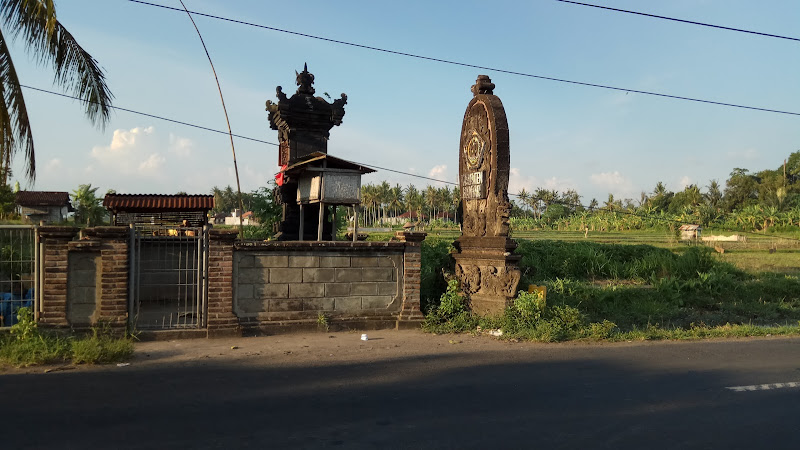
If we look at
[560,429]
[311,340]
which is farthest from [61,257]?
[560,429]

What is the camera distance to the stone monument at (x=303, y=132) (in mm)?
14953

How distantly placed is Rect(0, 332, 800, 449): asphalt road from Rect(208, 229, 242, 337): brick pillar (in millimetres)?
1173

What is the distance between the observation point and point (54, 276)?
809cm

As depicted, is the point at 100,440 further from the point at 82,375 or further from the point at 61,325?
the point at 61,325

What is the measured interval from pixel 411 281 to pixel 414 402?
4.50m

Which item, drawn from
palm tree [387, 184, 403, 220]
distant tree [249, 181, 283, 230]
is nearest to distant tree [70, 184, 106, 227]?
distant tree [249, 181, 283, 230]

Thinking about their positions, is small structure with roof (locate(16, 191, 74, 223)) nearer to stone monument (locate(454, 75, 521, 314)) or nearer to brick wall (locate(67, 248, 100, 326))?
brick wall (locate(67, 248, 100, 326))

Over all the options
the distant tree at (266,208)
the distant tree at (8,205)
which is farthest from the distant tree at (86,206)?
the distant tree at (266,208)

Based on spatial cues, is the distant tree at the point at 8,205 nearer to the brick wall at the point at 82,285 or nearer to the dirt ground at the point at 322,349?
the brick wall at the point at 82,285

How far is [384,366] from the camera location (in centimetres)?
726

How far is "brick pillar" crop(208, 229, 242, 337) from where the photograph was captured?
8.84 m

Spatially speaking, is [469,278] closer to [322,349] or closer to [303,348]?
[322,349]

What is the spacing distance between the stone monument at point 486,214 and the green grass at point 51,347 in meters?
5.90

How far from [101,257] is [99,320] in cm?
92
